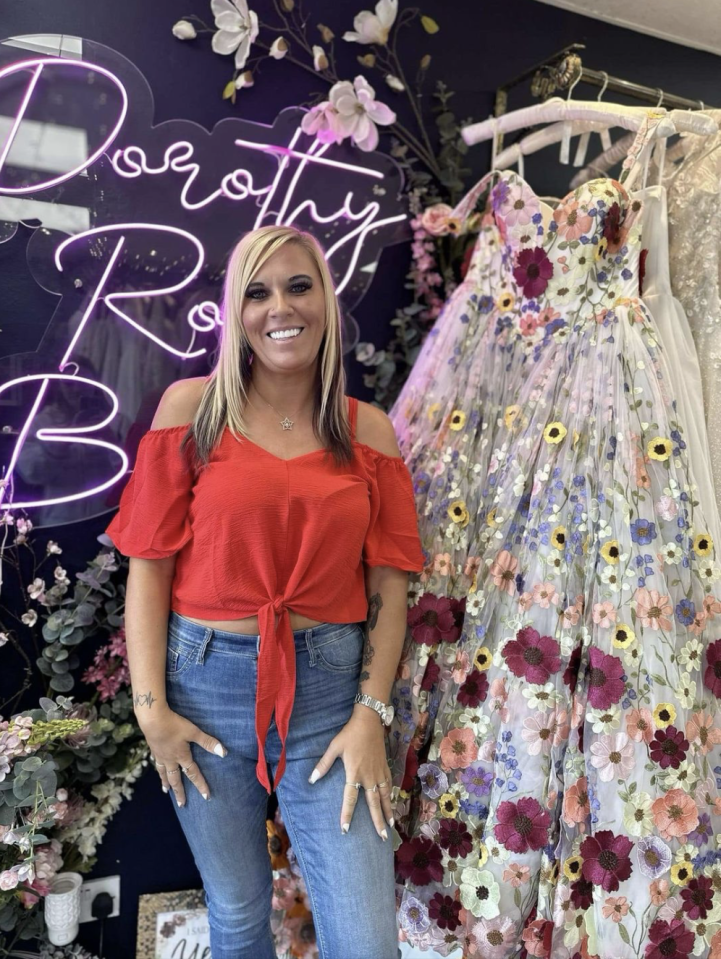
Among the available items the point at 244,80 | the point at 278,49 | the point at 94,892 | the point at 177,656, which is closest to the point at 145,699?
the point at 177,656

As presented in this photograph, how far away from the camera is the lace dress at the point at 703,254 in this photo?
148cm

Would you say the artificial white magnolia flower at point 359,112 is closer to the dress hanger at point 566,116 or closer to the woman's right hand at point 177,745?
the dress hanger at point 566,116

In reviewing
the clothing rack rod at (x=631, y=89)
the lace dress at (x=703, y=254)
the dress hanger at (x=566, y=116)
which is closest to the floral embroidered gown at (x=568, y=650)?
the dress hanger at (x=566, y=116)

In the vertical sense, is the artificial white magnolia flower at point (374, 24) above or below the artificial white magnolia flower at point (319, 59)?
above

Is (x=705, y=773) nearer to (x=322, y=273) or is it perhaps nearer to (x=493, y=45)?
(x=322, y=273)

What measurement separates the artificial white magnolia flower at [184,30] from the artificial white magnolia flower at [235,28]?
0.19 ft

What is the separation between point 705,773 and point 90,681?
1338 mm

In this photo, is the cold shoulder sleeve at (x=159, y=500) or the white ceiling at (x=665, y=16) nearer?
the cold shoulder sleeve at (x=159, y=500)

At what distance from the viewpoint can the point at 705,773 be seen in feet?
4.04

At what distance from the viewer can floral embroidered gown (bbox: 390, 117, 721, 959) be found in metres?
1.18

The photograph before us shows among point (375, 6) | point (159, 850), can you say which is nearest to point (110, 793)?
point (159, 850)

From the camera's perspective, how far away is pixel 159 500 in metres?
1.25

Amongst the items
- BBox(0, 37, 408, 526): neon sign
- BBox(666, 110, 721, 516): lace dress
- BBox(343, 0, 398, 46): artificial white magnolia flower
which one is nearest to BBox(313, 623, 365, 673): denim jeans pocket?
BBox(0, 37, 408, 526): neon sign

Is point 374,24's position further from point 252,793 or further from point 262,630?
point 252,793
